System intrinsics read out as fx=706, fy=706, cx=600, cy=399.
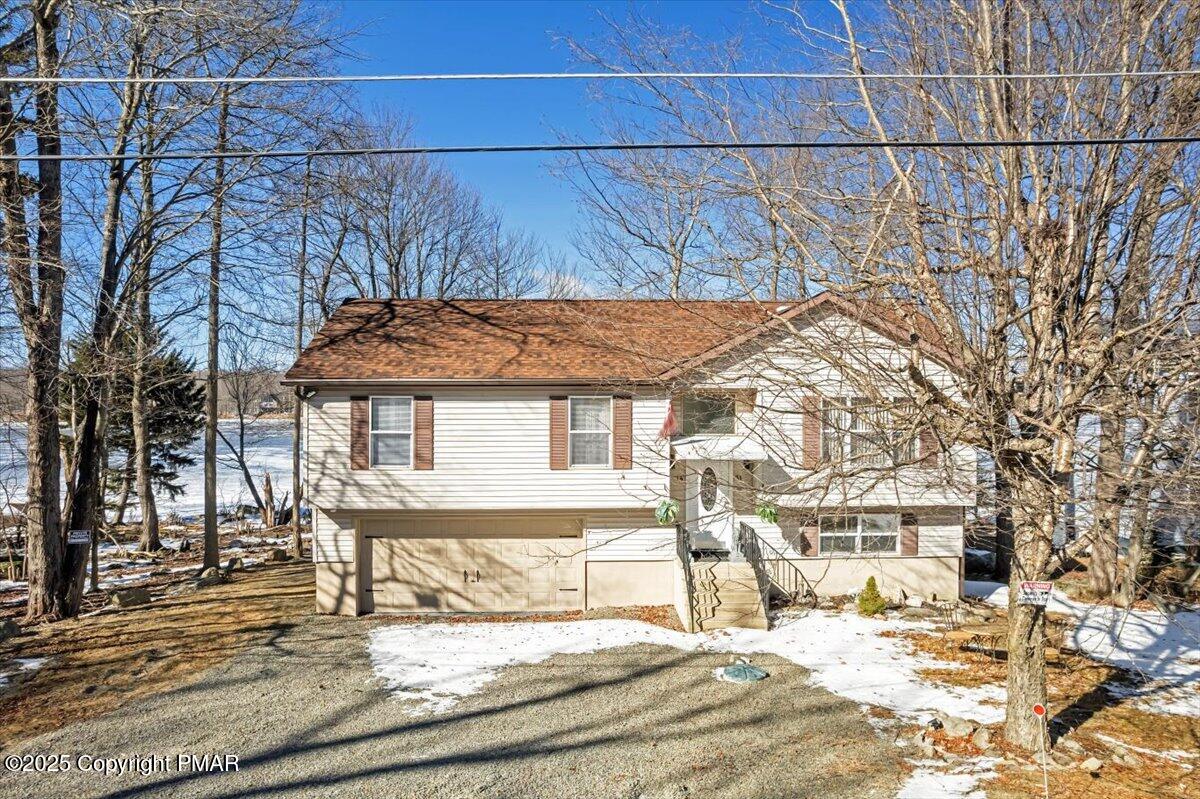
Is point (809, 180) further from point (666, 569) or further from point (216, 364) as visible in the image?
point (216, 364)

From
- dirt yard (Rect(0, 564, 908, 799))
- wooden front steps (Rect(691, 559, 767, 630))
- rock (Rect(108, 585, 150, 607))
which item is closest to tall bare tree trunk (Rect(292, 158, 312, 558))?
rock (Rect(108, 585, 150, 607))

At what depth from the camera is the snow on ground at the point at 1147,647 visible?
1018cm

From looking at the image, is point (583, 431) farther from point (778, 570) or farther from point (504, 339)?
point (778, 570)

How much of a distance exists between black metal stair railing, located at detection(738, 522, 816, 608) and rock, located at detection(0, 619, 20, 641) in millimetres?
13487

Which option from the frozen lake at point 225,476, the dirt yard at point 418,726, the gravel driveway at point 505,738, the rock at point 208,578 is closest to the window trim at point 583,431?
the dirt yard at point 418,726

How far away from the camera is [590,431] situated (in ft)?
48.9

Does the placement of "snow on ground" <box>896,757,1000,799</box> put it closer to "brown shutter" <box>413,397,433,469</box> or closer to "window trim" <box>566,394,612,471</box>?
"window trim" <box>566,394,612,471</box>

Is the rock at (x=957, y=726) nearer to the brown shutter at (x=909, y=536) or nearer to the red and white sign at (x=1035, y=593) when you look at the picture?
the red and white sign at (x=1035, y=593)

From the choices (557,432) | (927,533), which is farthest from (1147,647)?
(557,432)

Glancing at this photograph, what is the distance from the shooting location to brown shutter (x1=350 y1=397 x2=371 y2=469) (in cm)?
1461

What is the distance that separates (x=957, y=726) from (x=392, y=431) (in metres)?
11.2

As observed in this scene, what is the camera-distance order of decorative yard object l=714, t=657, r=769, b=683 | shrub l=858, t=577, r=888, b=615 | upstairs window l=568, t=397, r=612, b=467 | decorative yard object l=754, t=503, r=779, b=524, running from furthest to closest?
upstairs window l=568, t=397, r=612, b=467
shrub l=858, t=577, r=888, b=615
decorative yard object l=754, t=503, r=779, b=524
decorative yard object l=714, t=657, r=769, b=683

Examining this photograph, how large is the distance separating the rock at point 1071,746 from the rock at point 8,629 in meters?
16.1

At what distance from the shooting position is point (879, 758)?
8086mm
